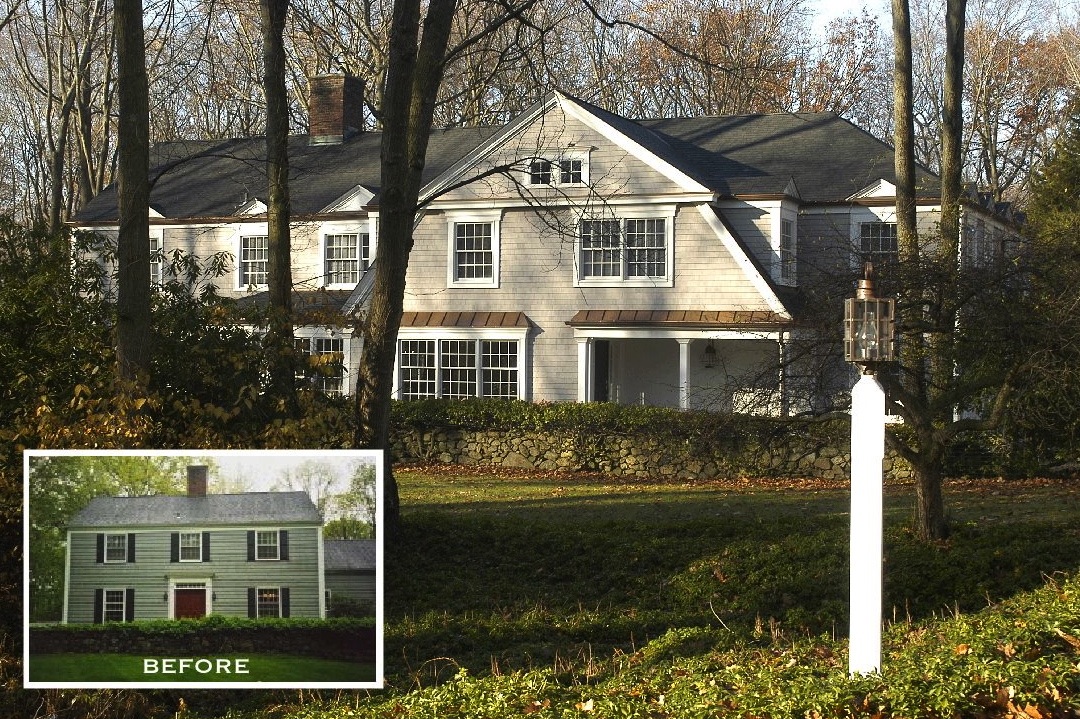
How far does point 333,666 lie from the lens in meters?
5.02

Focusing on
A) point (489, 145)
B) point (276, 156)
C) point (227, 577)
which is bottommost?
point (227, 577)

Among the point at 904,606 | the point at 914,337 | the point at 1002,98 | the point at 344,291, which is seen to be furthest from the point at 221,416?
the point at 1002,98

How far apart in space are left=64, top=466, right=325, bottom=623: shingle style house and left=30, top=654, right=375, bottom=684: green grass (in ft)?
0.57

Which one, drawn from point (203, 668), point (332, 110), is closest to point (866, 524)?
point (203, 668)

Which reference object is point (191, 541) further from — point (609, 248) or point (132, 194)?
point (609, 248)

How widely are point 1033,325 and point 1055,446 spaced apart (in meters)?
8.71

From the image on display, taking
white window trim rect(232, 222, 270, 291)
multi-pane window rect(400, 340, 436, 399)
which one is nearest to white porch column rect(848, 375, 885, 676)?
multi-pane window rect(400, 340, 436, 399)

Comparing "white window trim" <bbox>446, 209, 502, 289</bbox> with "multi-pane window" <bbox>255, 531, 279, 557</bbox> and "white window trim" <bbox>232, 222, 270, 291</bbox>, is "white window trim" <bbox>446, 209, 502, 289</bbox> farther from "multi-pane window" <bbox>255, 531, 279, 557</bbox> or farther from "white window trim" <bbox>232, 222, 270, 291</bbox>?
"multi-pane window" <bbox>255, 531, 279, 557</bbox>

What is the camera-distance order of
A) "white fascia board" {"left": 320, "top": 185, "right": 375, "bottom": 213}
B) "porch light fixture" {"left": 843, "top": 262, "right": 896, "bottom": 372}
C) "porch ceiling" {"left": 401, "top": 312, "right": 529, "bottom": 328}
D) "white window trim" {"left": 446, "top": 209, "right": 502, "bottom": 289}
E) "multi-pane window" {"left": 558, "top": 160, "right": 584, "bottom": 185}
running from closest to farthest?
"porch light fixture" {"left": 843, "top": 262, "right": 896, "bottom": 372} < "multi-pane window" {"left": 558, "top": 160, "right": 584, "bottom": 185} < "porch ceiling" {"left": 401, "top": 312, "right": 529, "bottom": 328} < "white window trim" {"left": 446, "top": 209, "right": 502, "bottom": 289} < "white fascia board" {"left": 320, "top": 185, "right": 375, "bottom": 213}

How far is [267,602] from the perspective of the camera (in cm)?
502

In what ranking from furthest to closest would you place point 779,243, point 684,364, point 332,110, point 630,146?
point 332,110 → point 630,146 → point 779,243 → point 684,364

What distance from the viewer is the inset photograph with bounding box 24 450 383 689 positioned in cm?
500

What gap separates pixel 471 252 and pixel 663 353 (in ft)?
15.3

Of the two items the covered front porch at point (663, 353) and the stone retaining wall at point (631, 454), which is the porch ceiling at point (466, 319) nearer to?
the covered front porch at point (663, 353)
